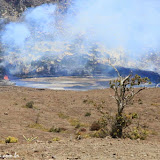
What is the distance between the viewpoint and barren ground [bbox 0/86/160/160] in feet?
33.1

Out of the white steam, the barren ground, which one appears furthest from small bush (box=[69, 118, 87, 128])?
the white steam

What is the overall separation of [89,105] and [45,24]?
11534cm

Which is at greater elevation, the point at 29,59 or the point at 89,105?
the point at 29,59

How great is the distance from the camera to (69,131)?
802 inches

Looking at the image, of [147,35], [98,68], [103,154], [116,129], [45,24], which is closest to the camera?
[103,154]

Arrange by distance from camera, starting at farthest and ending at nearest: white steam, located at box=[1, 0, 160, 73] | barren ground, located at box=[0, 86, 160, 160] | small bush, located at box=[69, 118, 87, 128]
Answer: white steam, located at box=[1, 0, 160, 73] → small bush, located at box=[69, 118, 87, 128] → barren ground, located at box=[0, 86, 160, 160]

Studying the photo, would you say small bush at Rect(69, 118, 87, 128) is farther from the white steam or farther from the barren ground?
the white steam

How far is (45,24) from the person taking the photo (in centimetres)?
14212

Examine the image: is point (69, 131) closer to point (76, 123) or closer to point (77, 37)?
point (76, 123)

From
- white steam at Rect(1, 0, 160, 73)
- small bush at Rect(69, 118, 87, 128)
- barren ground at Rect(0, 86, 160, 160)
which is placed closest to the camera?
barren ground at Rect(0, 86, 160, 160)

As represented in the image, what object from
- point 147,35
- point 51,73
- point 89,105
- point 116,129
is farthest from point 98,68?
point 116,129

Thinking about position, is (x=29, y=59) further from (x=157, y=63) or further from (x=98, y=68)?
(x=157, y=63)

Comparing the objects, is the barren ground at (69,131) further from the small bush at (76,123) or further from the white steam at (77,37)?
the white steam at (77,37)

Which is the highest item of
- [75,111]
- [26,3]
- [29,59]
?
[26,3]
